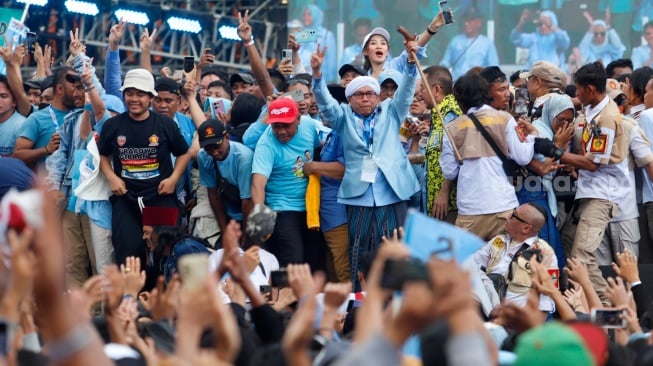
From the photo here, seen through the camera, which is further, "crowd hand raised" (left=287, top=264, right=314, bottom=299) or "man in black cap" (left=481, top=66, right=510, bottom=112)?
"man in black cap" (left=481, top=66, right=510, bottom=112)

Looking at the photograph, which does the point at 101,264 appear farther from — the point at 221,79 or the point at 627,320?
→ the point at 627,320

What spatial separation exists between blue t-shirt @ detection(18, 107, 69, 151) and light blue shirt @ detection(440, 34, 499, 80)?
7.66m

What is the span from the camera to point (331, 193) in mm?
8766

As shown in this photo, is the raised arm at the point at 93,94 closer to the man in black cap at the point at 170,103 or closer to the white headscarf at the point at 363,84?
the man in black cap at the point at 170,103

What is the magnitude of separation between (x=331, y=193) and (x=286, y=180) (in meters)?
0.32

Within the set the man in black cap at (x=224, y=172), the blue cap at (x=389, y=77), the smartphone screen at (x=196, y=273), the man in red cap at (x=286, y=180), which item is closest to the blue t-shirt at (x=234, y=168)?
the man in black cap at (x=224, y=172)

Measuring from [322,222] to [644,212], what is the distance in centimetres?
228

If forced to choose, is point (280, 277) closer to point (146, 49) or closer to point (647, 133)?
point (647, 133)

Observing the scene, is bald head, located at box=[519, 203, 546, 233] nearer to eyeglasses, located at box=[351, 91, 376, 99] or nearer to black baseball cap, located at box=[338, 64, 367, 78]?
eyeglasses, located at box=[351, 91, 376, 99]

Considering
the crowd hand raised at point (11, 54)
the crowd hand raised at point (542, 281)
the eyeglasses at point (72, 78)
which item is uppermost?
the crowd hand raised at point (11, 54)

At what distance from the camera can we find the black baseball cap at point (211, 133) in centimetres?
860

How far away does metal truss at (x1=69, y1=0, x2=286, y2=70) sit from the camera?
1837 cm

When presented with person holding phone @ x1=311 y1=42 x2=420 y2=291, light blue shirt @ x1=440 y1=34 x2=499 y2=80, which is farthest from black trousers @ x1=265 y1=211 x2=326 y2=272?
light blue shirt @ x1=440 y1=34 x2=499 y2=80

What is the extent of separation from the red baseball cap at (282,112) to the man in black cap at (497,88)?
4.36 ft
